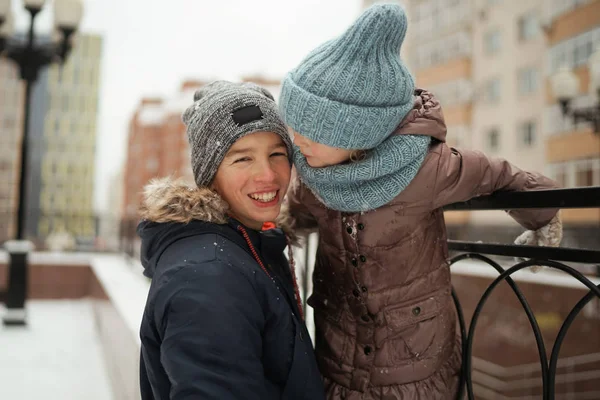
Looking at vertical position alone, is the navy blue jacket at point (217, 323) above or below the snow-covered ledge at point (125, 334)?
above

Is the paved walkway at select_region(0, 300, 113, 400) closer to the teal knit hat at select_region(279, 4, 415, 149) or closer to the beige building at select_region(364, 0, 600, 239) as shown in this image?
the teal knit hat at select_region(279, 4, 415, 149)

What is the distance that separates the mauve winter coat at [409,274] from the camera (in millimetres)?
1509

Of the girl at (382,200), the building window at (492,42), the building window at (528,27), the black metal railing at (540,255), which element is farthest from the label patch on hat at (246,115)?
the building window at (492,42)

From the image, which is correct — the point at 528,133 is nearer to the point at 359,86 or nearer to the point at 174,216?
the point at 359,86

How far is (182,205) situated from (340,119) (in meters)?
0.54

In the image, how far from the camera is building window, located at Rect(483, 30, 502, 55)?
2219cm

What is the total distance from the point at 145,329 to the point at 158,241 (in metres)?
0.28

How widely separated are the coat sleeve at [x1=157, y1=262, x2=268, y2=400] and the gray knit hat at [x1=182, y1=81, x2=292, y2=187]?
440 millimetres

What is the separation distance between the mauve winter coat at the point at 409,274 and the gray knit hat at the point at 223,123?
393 mm

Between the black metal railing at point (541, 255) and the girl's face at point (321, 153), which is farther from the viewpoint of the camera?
the girl's face at point (321, 153)

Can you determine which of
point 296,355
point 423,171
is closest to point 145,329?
point 296,355

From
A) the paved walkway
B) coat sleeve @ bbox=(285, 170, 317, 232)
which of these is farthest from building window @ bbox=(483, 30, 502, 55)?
coat sleeve @ bbox=(285, 170, 317, 232)

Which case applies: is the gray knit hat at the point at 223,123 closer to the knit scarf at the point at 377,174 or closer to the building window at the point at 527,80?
the knit scarf at the point at 377,174

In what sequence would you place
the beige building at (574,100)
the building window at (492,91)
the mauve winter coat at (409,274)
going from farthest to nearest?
the building window at (492,91) < the beige building at (574,100) < the mauve winter coat at (409,274)
